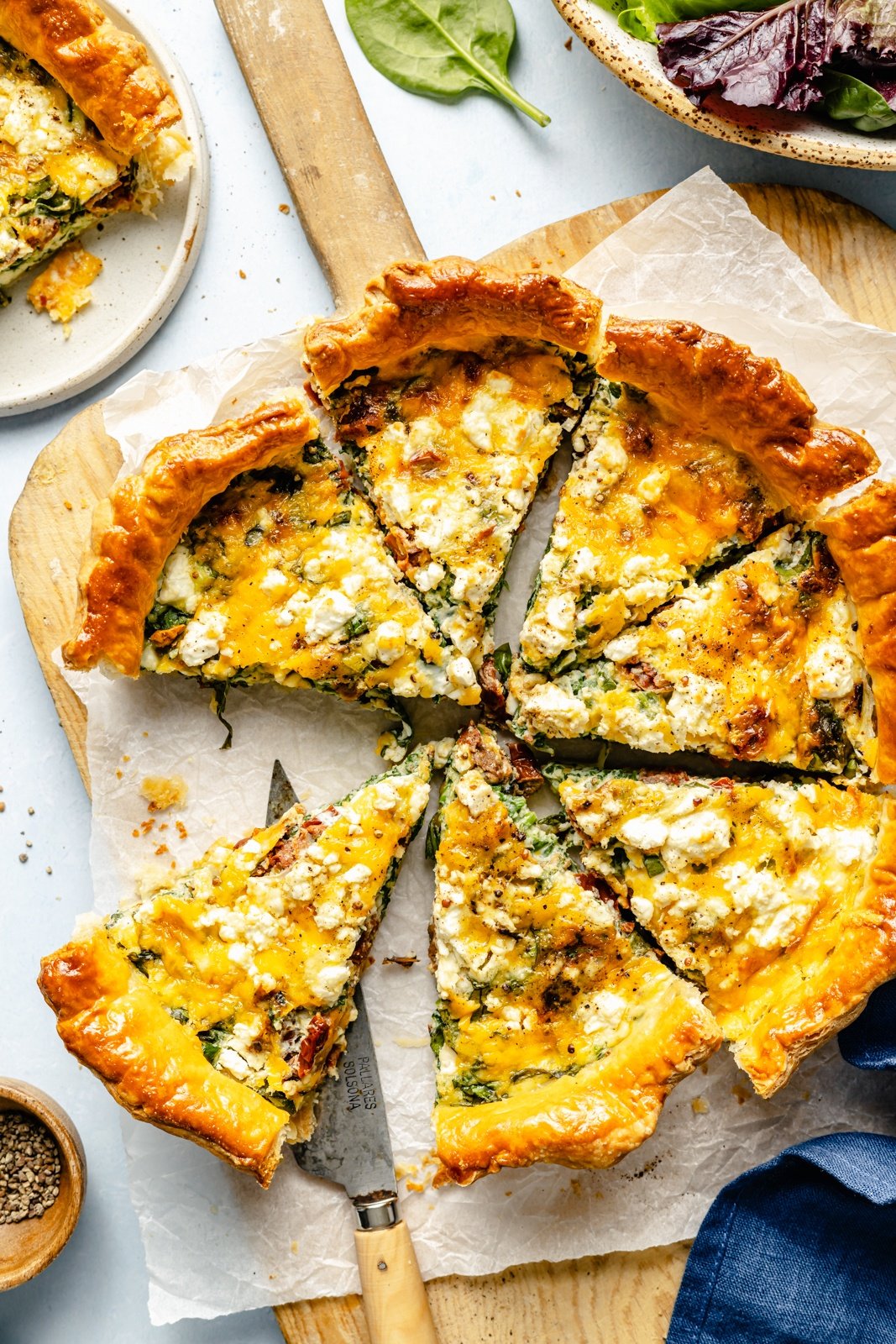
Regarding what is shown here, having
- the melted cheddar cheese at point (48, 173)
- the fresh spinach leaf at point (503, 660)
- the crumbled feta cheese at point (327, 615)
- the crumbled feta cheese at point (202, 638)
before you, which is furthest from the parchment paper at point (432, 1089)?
the fresh spinach leaf at point (503, 660)

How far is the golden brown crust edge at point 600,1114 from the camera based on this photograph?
3.60 m

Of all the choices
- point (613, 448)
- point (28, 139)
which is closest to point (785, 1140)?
point (613, 448)

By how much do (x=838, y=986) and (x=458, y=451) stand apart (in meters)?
2.06

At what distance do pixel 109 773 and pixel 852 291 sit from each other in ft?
9.96

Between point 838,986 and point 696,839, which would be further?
point 696,839

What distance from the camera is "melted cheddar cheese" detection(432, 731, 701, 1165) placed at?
3.90 metres

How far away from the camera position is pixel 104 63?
13.2 feet

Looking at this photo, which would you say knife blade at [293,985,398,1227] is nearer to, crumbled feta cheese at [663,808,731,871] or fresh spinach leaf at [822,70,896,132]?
crumbled feta cheese at [663,808,731,871]

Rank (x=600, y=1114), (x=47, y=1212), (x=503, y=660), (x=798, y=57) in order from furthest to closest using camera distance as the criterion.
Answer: (x=503, y=660) < (x=47, y=1212) < (x=798, y=57) < (x=600, y=1114)

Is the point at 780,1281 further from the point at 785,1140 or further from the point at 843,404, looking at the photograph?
the point at 843,404

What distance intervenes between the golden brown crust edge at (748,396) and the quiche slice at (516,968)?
1334mm

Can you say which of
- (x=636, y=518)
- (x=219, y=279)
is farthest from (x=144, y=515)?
(x=636, y=518)

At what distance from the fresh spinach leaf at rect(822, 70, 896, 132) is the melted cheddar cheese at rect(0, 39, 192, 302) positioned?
223 cm

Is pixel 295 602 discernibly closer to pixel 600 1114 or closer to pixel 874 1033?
pixel 600 1114
